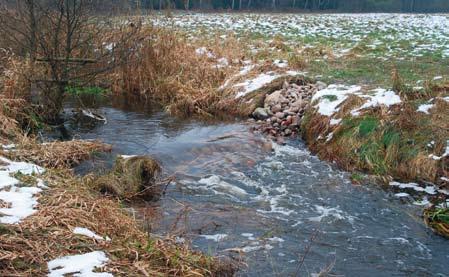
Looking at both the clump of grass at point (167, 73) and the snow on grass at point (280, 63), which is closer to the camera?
the clump of grass at point (167, 73)

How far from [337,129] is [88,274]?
220 inches

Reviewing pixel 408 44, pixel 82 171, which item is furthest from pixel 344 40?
pixel 82 171

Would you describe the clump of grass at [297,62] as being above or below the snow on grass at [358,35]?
below

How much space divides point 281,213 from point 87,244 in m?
2.54

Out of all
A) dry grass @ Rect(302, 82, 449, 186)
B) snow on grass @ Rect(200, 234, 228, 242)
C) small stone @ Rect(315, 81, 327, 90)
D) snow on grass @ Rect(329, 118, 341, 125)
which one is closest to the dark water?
snow on grass @ Rect(200, 234, 228, 242)

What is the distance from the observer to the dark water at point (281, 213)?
463cm

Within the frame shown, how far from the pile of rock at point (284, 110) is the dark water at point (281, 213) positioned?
55 cm

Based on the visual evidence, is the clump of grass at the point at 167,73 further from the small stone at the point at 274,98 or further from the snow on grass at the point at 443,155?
the snow on grass at the point at 443,155

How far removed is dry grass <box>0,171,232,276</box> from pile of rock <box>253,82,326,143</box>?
4.64m

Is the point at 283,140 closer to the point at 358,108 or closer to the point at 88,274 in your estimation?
the point at 358,108

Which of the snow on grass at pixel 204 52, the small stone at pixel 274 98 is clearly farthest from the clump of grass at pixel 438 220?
the snow on grass at pixel 204 52

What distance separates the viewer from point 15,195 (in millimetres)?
4523

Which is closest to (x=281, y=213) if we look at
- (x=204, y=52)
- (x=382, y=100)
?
(x=382, y=100)

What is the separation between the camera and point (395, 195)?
6.34 meters
